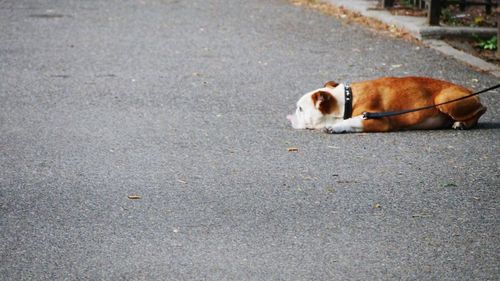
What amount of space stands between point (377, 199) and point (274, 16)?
8.40 m

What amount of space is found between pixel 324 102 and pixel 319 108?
0.07 meters

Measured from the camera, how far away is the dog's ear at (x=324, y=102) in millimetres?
7428

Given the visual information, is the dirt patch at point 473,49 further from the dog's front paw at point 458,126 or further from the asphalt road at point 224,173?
A: the dog's front paw at point 458,126

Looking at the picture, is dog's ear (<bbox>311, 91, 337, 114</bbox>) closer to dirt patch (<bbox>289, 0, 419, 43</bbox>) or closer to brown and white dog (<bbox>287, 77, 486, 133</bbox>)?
brown and white dog (<bbox>287, 77, 486, 133</bbox>)

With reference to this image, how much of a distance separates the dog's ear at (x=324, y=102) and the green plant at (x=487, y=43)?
175 inches

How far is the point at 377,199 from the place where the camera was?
5875 millimetres

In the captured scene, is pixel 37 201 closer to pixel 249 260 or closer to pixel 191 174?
pixel 191 174

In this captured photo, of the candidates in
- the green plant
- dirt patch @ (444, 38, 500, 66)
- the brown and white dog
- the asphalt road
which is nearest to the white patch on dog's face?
the brown and white dog

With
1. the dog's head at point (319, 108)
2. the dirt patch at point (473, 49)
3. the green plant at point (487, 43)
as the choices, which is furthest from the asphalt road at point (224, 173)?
the green plant at point (487, 43)

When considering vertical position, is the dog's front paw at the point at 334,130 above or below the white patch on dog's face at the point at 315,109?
below

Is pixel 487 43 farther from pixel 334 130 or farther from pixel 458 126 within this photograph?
pixel 334 130

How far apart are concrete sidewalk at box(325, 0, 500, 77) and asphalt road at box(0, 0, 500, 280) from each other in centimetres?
25

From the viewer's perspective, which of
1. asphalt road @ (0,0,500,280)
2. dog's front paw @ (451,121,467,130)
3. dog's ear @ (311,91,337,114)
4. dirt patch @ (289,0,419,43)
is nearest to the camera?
asphalt road @ (0,0,500,280)

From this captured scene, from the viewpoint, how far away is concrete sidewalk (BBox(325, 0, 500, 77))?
10.3m
